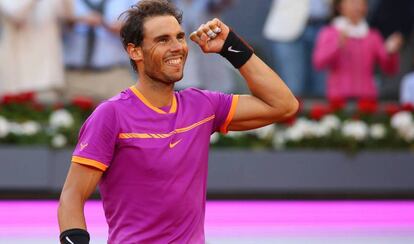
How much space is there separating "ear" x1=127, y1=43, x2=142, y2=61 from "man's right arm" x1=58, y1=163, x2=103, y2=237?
52cm

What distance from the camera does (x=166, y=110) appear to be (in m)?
5.05

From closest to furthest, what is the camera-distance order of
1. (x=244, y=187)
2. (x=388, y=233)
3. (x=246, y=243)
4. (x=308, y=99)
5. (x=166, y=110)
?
(x=166, y=110)
(x=246, y=243)
(x=388, y=233)
(x=244, y=187)
(x=308, y=99)

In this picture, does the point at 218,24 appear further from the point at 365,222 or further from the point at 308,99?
the point at 308,99

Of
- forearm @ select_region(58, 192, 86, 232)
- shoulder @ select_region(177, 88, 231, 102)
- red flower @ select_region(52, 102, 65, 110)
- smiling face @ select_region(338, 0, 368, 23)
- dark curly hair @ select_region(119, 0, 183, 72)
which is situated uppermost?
smiling face @ select_region(338, 0, 368, 23)

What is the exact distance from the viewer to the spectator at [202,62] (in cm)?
1281

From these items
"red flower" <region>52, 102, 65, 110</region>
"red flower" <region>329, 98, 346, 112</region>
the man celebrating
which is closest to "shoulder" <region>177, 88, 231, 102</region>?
the man celebrating

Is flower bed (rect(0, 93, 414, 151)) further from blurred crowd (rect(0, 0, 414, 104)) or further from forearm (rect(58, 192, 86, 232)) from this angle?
forearm (rect(58, 192, 86, 232))

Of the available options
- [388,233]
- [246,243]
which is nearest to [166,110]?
[246,243]

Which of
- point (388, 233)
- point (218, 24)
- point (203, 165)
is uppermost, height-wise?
point (218, 24)

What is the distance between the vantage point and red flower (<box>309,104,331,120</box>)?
41.4 feet

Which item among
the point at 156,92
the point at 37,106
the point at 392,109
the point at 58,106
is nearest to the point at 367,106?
the point at 392,109

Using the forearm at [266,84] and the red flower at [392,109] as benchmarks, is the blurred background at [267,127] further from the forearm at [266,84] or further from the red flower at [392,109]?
the forearm at [266,84]

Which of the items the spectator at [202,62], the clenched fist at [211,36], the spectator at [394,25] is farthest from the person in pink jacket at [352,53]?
the clenched fist at [211,36]

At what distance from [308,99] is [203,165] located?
852 cm
